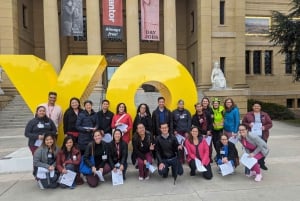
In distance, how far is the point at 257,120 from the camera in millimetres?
7312

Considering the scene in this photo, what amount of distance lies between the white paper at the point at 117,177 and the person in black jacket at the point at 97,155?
16 cm

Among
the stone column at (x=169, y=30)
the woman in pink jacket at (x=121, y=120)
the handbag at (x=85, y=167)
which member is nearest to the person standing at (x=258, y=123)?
the woman in pink jacket at (x=121, y=120)

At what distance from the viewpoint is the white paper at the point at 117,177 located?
20.3 feet

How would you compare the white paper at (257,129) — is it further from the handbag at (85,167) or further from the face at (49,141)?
the face at (49,141)

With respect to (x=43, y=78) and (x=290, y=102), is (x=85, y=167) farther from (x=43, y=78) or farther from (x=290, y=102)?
(x=290, y=102)

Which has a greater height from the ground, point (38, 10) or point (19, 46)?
point (38, 10)

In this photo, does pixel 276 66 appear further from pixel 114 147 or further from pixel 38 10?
pixel 114 147

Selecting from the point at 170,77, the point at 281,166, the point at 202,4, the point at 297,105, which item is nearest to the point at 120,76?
the point at 170,77

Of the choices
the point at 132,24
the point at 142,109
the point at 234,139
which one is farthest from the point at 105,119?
the point at 132,24

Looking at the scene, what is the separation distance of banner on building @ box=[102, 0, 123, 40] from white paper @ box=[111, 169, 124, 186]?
61.0 ft

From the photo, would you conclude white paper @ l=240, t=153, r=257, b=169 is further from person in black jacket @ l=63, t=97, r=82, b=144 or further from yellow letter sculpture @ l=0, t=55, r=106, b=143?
yellow letter sculpture @ l=0, t=55, r=106, b=143

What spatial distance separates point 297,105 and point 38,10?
26.7m

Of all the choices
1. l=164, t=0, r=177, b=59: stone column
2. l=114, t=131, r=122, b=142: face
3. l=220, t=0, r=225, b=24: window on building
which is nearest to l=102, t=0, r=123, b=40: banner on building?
l=164, t=0, r=177, b=59: stone column

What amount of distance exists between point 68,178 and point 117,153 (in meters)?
1.07
